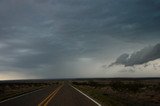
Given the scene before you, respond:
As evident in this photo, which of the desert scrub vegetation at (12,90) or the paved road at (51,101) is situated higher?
the desert scrub vegetation at (12,90)

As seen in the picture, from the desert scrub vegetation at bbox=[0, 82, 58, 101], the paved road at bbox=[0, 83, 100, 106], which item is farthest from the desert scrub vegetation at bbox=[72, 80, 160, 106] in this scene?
the desert scrub vegetation at bbox=[0, 82, 58, 101]

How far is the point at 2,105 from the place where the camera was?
705 inches

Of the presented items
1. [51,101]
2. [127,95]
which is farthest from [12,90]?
[51,101]

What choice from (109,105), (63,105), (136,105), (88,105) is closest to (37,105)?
(63,105)

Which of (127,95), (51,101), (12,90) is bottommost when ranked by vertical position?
(51,101)

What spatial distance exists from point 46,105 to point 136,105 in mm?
6033

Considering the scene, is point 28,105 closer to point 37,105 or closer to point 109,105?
point 37,105

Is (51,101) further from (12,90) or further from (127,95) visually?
(12,90)

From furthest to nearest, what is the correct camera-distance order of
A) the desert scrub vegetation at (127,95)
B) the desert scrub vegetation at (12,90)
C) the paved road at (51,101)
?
the desert scrub vegetation at (12,90), the desert scrub vegetation at (127,95), the paved road at (51,101)

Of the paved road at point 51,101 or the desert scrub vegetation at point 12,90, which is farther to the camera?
the desert scrub vegetation at point 12,90

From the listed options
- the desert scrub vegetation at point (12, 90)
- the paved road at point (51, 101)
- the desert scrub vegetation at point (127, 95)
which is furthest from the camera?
the desert scrub vegetation at point (12, 90)

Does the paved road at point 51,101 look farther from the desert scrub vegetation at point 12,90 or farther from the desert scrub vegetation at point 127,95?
the desert scrub vegetation at point 12,90

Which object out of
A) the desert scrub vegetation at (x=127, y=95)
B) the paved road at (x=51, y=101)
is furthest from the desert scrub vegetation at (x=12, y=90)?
the desert scrub vegetation at (x=127, y=95)

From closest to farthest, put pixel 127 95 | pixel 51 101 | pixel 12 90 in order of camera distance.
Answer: pixel 51 101 < pixel 127 95 < pixel 12 90
